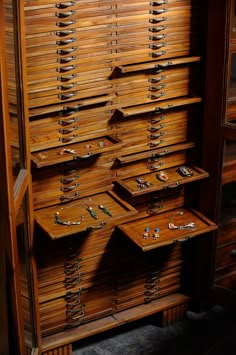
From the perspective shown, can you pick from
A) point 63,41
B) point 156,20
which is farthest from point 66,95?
point 156,20

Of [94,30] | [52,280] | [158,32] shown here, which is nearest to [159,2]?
[158,32]

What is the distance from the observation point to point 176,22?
4.35 metres

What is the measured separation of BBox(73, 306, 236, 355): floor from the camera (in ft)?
15.4

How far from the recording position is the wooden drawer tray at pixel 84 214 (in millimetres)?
4086

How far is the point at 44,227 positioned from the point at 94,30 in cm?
118

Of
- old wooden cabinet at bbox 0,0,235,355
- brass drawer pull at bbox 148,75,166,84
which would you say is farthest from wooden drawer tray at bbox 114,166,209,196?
brass drawer pull at bbox 148,75,166,84

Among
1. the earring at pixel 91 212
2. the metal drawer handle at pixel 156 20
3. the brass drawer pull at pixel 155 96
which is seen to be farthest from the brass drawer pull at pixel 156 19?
the earring at pixel 91 212

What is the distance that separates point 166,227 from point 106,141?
716mm

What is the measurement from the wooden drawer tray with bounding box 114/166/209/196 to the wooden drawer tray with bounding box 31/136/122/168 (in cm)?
32

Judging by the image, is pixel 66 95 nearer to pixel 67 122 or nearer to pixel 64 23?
pixel 67 122

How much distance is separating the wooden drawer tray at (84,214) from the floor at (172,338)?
2.86ft

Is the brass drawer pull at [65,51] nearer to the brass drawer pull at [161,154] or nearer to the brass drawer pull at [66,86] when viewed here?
the brass drawer pull at [66,86]

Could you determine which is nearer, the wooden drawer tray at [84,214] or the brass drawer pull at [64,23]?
the brass drawer pull at [64,23]

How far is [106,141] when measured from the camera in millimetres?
4309
